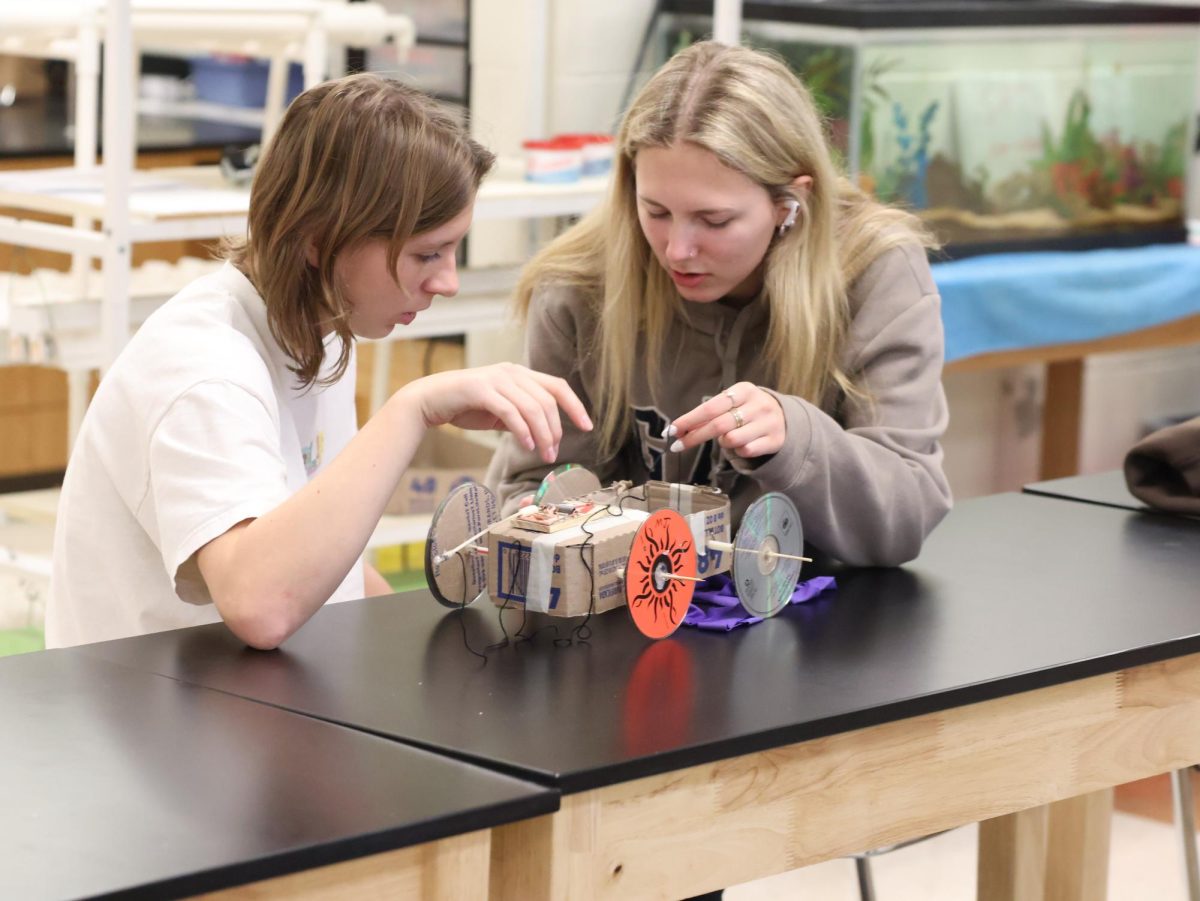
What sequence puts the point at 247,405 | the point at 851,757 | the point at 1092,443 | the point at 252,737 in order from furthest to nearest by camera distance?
the point at 1092,443, the point at 247,405, the point at 851,757, the point at 252,737

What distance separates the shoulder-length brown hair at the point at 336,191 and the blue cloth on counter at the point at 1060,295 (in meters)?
1.95

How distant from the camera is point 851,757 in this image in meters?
1.19

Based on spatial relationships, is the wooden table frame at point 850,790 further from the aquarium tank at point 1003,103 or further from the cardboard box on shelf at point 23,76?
the cardboard box on shelf at point 23,76

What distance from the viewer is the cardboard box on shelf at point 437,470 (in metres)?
3.18

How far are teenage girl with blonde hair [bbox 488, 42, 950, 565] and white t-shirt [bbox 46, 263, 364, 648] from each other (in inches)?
12.7

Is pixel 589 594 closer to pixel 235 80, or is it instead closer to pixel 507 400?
pixel 507 400

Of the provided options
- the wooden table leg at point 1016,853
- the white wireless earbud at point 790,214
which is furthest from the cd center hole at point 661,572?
the wooden table leg at point 1016,853

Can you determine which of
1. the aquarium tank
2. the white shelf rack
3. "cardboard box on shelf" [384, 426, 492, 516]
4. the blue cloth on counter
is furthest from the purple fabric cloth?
the aquarium tank

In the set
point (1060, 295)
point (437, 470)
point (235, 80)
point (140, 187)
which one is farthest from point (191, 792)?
point (235, 80)

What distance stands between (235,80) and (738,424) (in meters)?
3.24

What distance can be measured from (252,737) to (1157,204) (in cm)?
334

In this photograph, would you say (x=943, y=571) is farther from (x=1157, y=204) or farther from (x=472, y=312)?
(x=1157, y=204)

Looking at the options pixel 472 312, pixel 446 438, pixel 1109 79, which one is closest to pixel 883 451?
pixel 472 312

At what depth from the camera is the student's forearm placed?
1.25 m
